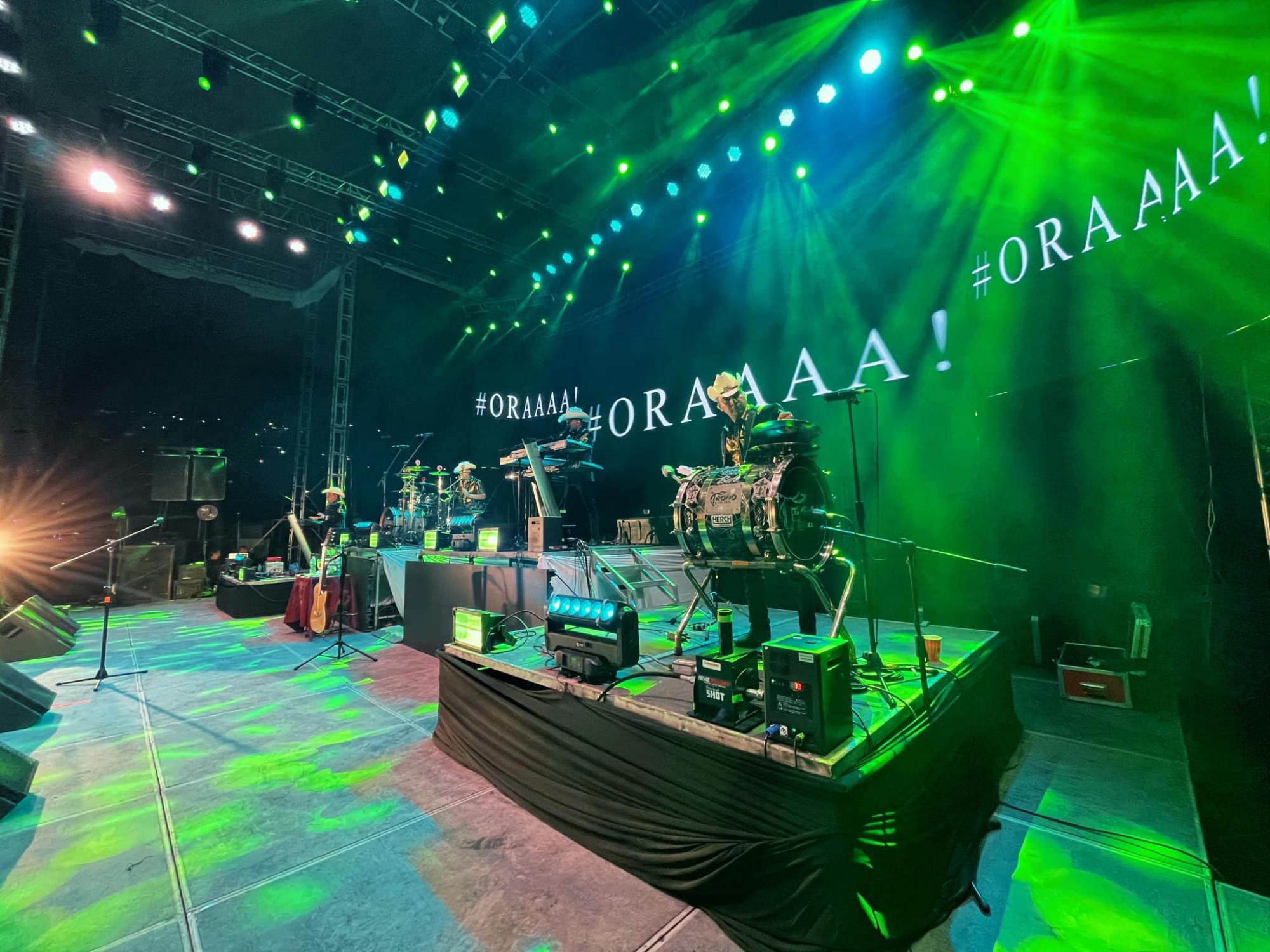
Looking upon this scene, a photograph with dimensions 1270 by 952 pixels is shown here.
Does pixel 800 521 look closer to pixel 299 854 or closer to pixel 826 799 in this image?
pixel 826 799

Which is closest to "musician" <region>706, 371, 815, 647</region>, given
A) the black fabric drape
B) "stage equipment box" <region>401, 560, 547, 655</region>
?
the black fabric drape

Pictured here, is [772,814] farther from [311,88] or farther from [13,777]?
[311,88]

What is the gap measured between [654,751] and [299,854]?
2.04 m

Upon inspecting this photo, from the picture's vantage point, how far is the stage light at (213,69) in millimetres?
6887

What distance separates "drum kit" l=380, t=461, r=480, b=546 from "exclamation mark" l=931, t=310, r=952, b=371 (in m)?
8.61

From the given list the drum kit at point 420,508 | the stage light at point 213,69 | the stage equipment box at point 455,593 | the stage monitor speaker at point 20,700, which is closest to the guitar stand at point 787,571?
the stage equipment box at point 455,593

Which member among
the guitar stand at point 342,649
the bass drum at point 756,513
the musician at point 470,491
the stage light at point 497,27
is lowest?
the guitar stand at point 342,649

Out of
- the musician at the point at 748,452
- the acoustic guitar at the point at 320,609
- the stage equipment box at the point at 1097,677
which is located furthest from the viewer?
the acoustic guitar at the point at 320,609

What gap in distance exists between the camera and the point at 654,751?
2.29m

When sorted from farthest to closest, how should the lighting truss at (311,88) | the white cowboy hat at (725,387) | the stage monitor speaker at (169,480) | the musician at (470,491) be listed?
1. the stage monitor speaker at (169,480)
2. the musician at (470,491)
3. the lighting truss at (311,88)
4. the white cowboy hat at (725,387)

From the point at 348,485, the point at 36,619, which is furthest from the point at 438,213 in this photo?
the point at 36,619

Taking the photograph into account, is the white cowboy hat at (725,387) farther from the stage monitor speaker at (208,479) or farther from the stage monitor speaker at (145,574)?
the stage monitor speaker at (145,574)

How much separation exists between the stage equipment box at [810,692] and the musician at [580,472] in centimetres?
650

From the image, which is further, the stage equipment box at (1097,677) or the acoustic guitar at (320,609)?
the acoustic guitar at (320,609)
